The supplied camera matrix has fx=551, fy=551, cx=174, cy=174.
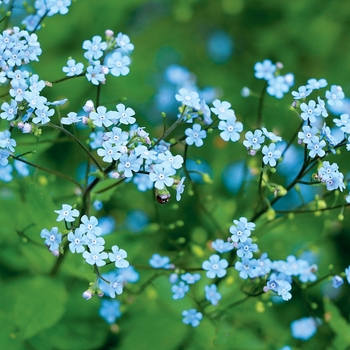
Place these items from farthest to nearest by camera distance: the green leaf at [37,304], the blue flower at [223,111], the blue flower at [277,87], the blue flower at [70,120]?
1. the blue flower at [277,87]
2. the green leaf at [37,304]
3. the blue flower at [223,111]
4. the blue flower at [70,120]

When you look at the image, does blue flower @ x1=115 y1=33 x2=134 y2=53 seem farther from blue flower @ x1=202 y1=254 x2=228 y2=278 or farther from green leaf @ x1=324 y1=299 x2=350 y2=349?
green leaf @ x1=324 y1=299 x2=350 y2=349

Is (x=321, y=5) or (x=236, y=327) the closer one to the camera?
(x=236, y=327)

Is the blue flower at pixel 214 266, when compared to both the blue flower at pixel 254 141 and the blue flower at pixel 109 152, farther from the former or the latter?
the blue flower at pixel 109 152

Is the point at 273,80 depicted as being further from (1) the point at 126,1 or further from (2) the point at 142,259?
(1) the point at 126,1

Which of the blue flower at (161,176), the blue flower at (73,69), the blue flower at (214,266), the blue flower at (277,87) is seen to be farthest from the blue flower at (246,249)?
the blue flower at (73,69)

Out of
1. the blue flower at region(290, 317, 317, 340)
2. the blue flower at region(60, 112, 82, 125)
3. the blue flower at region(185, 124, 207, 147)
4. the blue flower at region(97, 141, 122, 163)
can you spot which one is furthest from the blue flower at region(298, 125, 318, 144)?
the blue flower at region(290, 317, 317, 340)

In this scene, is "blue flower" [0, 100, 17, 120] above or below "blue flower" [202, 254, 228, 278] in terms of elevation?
above

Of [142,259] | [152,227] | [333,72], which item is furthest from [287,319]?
[333,72]
